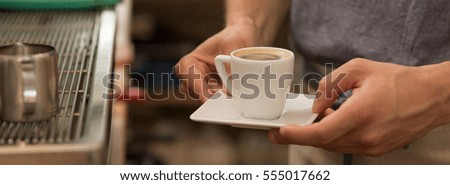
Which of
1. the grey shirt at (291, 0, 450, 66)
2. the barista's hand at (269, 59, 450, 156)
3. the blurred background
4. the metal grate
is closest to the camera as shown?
the metal grate

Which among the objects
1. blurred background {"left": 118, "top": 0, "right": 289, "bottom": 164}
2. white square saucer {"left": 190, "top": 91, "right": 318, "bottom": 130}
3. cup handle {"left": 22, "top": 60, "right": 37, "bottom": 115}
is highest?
cup handle {"left": 22, "top": 60, "right": 37, "bottom": 115}

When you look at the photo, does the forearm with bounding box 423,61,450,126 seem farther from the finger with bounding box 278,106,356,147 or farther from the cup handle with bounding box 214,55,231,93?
the cup handle with bounding box 214,55,231,93

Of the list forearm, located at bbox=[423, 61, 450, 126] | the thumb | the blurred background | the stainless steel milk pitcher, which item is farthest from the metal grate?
the blurred background

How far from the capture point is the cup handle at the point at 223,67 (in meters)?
0.76

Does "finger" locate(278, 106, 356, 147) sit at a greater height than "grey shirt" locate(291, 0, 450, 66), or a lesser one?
lesser

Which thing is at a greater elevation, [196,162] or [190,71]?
[190,71]

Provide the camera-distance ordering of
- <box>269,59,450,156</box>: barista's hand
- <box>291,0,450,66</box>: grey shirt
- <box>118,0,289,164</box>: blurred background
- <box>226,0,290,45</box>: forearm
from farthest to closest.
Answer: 1. <box>118,0,289,164</box>: blurred background
2. <box>226,0,290,45</box>: forearm
3. <box>291,0,450,66</box>: grey shirt
4. <box>269,59,450,156</box>: barista's hand

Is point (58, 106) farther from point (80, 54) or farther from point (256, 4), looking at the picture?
point (256, 4)

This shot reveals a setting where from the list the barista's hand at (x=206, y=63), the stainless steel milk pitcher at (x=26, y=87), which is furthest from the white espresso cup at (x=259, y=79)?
the stainless steel milk pitcher at (x=26, y=87)

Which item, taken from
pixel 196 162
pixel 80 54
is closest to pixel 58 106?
pixel 80 54

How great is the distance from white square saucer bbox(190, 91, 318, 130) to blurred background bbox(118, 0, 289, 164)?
3.74ft

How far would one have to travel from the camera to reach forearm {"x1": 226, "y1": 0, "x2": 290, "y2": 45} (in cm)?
104

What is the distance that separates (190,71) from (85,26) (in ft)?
0.77

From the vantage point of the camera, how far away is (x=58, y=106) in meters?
0.68
